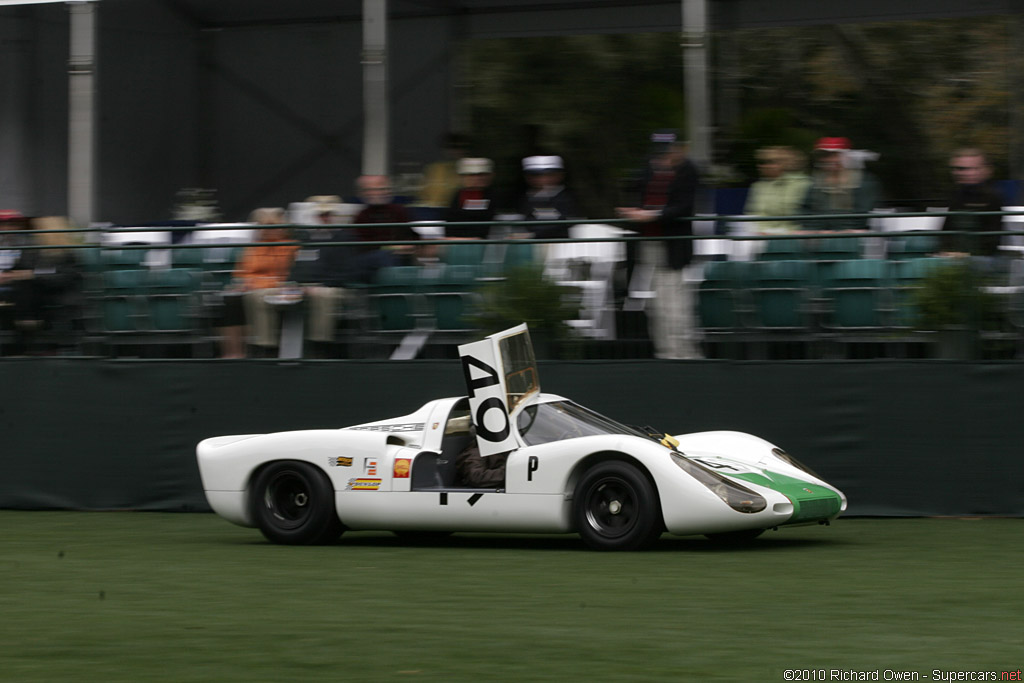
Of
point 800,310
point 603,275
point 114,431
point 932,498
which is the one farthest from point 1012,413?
point 114,431

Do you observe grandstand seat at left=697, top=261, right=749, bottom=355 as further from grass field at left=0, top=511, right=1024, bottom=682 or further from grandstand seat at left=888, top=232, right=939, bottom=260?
grass field at left=0, top=511, right=1024, bottom=682

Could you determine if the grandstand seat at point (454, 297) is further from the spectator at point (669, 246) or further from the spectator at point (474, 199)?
the spectator at point (669, 246)

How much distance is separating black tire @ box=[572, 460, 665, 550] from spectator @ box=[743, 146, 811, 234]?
3.59 metres

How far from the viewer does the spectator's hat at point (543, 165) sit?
40.8 ft

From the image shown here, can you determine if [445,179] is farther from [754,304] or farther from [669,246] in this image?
[754,304]

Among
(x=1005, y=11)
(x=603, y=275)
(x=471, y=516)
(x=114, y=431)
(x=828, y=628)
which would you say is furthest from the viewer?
(x=1005, y=11)

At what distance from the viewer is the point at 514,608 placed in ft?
22.8

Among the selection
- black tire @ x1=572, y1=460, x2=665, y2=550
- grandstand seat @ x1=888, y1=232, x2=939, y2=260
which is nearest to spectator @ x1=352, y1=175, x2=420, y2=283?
black tire @ x1=572, y1=460, x2=665, y2=550

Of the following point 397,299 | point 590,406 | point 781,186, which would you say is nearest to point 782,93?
point 781,186

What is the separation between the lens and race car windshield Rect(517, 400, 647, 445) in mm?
9359

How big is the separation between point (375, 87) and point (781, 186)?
542 centimetres

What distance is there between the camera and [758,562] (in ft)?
27.7

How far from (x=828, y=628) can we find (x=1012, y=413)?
17.0 ft

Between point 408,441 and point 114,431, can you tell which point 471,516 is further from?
point 114,431
